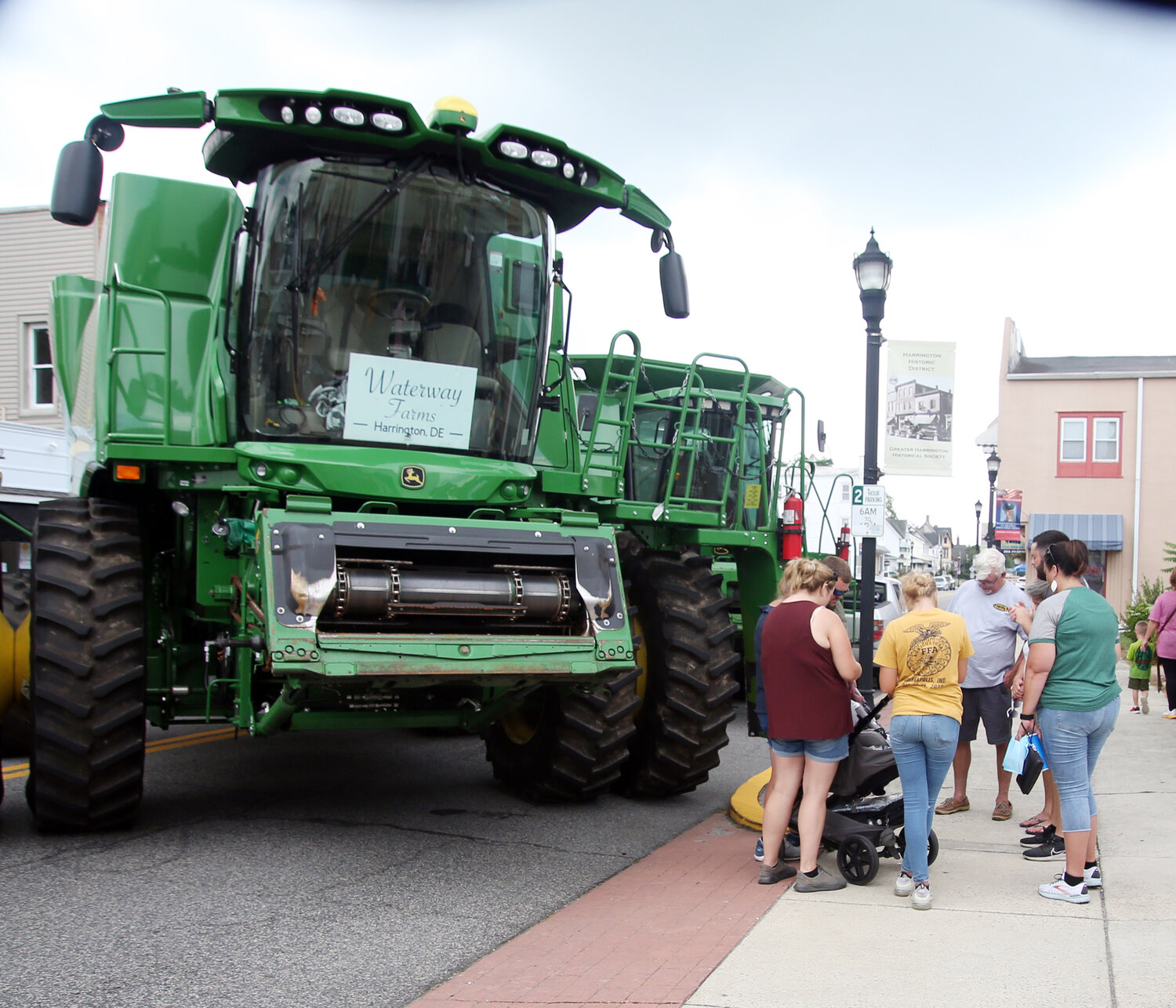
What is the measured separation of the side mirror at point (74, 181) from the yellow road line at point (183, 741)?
176 inches

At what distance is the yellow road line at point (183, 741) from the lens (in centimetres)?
841

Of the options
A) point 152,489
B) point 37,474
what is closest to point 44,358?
point 37,474

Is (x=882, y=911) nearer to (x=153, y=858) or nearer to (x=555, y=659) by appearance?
(x=555, y=659)

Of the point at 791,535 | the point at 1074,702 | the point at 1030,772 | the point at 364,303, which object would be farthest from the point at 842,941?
the point at 791,535

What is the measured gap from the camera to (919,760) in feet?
18.1

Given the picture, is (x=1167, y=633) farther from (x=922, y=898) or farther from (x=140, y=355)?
(x=140, y=355)

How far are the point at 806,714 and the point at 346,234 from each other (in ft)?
11.5

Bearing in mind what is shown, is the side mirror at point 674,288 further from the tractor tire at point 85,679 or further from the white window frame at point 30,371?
the white window frame at point 30,371

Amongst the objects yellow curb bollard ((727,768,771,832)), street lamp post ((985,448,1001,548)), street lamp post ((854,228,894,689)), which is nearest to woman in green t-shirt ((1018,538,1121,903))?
yellow curb bollard ((727,768,771,832))

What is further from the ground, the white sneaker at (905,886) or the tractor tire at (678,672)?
the tractor tire at (678,672)

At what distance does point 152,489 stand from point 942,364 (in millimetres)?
8672

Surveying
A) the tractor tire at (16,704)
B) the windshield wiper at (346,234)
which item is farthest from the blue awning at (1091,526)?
the windshield wiper at (346,234)

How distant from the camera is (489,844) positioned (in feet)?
21.1

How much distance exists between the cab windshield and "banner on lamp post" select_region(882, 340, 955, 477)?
7116 millimetres
